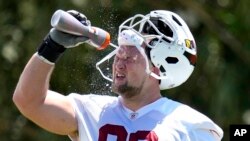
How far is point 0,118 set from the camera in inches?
535

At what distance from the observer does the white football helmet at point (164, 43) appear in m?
6.40

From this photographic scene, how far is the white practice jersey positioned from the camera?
624 cm

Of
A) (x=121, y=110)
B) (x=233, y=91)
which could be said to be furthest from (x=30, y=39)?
(x=121, y=110)

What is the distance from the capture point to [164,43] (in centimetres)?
644

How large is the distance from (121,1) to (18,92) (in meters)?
6.29

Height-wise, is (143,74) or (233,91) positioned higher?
(143,74)

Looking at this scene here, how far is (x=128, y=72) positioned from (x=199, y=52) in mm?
6186

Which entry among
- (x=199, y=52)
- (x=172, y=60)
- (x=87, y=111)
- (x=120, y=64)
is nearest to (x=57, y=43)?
(x=120, y=64)

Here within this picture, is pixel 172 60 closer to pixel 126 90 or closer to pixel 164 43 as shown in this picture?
pixel 164 43

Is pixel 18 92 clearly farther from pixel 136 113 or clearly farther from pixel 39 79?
pixel 136 113

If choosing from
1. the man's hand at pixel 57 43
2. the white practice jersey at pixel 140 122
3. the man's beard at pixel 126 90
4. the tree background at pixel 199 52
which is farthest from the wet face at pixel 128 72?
the tree background at pixel 199 52

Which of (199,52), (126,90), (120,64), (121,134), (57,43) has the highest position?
(57,43)

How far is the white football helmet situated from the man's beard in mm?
135

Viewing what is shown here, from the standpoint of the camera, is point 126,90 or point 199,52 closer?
point 126,90
